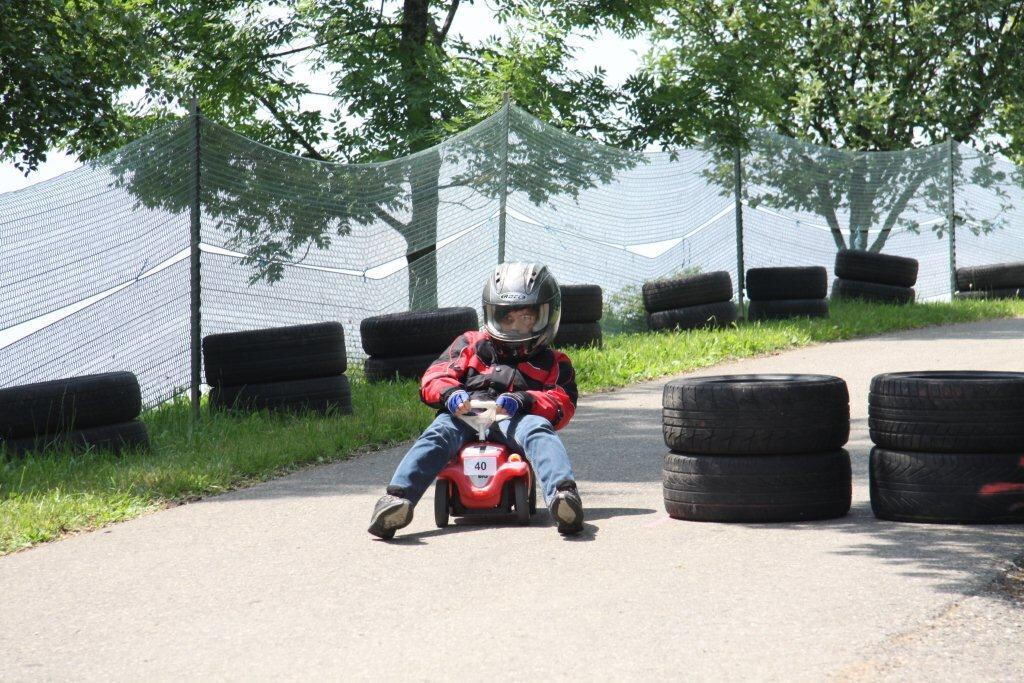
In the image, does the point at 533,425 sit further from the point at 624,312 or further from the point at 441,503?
the point at 624,312

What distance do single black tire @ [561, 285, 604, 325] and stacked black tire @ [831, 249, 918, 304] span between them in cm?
544

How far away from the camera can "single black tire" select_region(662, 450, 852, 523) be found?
20.9ft

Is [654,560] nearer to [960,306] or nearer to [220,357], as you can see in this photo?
[220,357]

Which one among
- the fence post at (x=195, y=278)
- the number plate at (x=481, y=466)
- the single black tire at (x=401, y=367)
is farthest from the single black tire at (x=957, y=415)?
the single black tire at (x=401, y=367)

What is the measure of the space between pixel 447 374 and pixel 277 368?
11.5 feet

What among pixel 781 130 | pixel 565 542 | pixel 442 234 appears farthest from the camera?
pixel 781 130

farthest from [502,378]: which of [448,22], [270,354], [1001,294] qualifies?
[448,22]

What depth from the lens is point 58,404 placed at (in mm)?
8516

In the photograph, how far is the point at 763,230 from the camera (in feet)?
59.2

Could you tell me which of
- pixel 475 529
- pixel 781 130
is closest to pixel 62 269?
pixel 475 529

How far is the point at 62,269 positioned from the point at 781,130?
876 inches

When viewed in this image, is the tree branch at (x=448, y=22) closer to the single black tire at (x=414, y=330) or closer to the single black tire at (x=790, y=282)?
the single black tire at (x=790, y=282)

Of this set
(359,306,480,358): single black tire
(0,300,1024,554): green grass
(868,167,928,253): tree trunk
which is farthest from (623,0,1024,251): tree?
(359,306,480,358): single black tire

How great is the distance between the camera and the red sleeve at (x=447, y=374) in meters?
6.89
